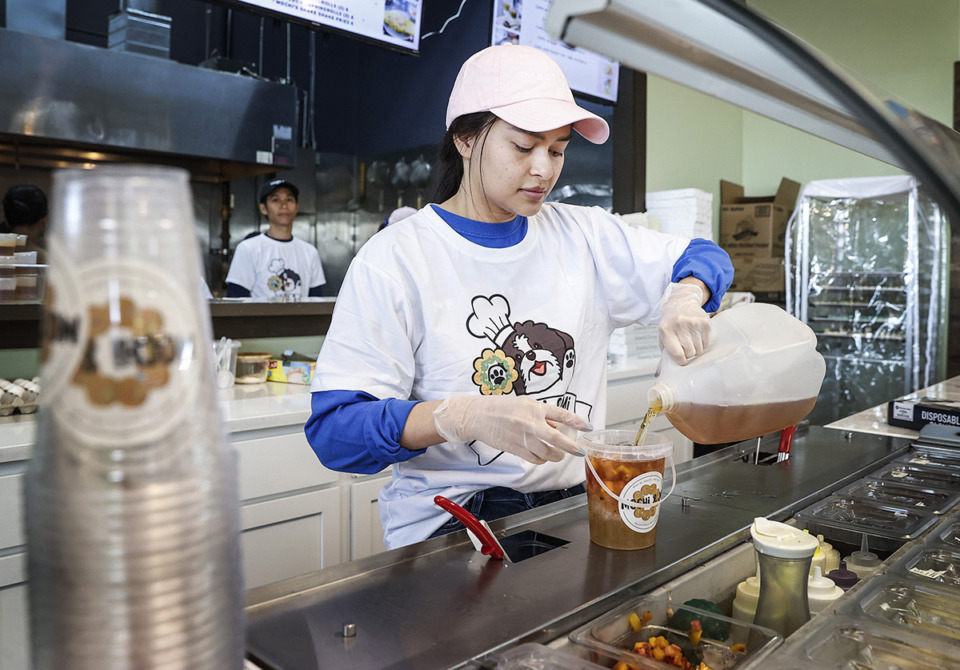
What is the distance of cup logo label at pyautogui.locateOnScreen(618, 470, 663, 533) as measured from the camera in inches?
43.7

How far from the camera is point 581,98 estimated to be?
4.44 m

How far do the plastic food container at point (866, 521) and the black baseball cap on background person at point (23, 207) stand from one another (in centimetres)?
378

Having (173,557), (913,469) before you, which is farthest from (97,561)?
(913,469)

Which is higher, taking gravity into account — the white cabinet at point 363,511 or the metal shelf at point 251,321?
the metal shelf at point 251,321

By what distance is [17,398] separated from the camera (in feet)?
7.64

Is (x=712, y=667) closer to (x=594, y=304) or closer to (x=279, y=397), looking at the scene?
(x=594, y=304)

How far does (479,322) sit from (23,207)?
10.9 ft

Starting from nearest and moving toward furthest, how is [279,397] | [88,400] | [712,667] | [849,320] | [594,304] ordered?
[88,400], [712,667], [594,304], [279,397], [849,320]

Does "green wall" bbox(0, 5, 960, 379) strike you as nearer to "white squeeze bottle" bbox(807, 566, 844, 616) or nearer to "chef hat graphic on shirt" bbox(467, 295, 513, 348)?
"chef hat graphic on shirt" bbox(467, 295, 513, 348)

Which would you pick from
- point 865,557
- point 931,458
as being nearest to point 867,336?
point 931,458

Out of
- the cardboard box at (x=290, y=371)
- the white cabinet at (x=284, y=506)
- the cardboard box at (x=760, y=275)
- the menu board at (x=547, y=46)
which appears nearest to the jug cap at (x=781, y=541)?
the white cabinet at (x=284, y=506)

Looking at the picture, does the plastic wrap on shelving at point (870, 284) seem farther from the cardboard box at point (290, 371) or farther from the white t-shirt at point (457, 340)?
the white t-shirt at point (457, 340)

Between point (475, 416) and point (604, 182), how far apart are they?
3774mm

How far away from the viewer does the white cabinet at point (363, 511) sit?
2600 mm
